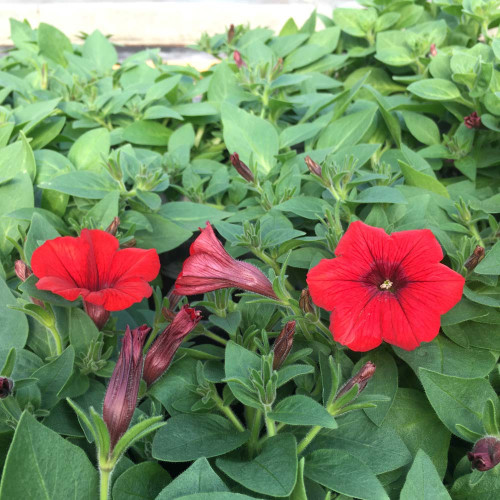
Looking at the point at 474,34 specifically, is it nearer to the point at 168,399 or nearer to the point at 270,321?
the point at 270,321

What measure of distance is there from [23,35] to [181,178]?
966mm

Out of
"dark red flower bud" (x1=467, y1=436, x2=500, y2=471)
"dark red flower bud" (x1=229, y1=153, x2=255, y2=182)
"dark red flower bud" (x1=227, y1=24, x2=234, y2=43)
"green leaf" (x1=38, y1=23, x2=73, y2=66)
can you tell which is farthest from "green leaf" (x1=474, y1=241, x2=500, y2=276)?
"green leaf" (x1=38, y1=23, x2=73, y2=66)

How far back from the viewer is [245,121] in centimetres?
130

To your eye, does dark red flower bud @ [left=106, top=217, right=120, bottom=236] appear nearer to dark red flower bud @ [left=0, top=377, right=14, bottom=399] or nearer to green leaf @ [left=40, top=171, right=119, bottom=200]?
green leaf @ [left=40, top=171, right=119, bottom=200]

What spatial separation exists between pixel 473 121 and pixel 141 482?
1017mm

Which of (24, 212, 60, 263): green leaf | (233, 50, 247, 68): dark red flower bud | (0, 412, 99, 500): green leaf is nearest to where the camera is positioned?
(0, 412, 99, 500): green leaf

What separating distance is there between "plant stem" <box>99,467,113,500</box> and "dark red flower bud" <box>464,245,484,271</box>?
1.92 feet

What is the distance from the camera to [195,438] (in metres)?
0.74

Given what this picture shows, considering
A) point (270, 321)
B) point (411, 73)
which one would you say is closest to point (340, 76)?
point (411, 73)

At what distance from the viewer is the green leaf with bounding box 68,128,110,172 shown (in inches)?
48.6

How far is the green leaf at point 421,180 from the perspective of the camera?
3.55 feet

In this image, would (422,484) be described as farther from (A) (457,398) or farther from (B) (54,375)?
(B) (54,375)

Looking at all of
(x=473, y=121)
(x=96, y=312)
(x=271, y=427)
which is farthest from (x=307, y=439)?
(x=473, y=121)

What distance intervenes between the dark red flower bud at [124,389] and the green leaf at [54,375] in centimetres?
13
